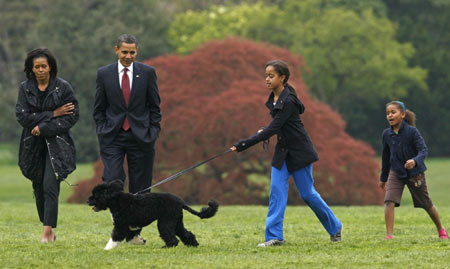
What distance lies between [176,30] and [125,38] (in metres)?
44.4

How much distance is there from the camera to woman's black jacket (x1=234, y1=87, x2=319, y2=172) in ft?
29.6

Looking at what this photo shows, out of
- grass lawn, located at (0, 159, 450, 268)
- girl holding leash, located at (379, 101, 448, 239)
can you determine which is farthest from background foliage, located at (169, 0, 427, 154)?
girl holding leash, located at (379, 101, 448, 239)

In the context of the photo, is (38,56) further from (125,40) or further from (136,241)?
(136,241)

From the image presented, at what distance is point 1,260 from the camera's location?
26.5 ft

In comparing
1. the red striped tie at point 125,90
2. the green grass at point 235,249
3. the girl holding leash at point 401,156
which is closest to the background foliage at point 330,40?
the green grass at point 235,249

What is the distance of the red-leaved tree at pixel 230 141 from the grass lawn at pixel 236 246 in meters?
10.8

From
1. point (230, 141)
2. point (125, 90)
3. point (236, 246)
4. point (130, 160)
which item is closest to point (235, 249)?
point (236, 246)

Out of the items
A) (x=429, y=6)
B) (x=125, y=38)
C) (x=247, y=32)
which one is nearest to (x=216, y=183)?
(x=125, y=38)

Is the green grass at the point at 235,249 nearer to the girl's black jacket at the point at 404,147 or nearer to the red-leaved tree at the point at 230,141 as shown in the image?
the girl's black jacket at the point at 404,147

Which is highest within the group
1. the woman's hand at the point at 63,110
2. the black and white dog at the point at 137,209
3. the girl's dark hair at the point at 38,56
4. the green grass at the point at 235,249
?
the girl's dark hair at the point at 38,56

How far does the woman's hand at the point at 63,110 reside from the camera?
936cm

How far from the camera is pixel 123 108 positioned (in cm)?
913

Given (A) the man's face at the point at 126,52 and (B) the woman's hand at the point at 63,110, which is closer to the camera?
(A) the man's face at the point at 126,52

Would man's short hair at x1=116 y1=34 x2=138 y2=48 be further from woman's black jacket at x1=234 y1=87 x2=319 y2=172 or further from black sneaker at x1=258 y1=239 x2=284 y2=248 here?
black sneaker at x1=258 y1=239 x2=284 y2=248
